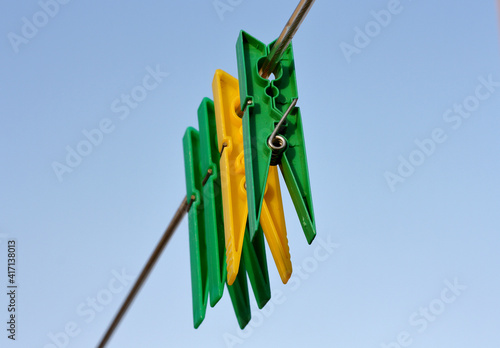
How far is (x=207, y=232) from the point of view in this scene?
13.3ft

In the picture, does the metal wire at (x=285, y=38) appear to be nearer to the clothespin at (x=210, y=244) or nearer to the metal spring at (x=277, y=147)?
the metal spring at (x=277, y=147)

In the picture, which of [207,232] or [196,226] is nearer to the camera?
[207,232]

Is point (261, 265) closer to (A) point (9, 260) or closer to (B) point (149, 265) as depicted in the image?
(B) point (149, 265)

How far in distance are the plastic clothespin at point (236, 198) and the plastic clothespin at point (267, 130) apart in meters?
0.13

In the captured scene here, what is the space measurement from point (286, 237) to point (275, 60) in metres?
0.93

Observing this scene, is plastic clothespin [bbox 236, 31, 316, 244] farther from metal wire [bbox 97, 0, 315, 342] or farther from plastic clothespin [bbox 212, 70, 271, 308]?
plastic clothespin [bbox 212, 70, 271, 308]

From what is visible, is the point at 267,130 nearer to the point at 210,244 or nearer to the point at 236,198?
the point at 236,198

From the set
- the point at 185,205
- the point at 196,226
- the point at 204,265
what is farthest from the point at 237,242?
the point at 185,205

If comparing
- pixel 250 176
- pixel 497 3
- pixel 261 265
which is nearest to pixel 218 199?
pixel 261 265

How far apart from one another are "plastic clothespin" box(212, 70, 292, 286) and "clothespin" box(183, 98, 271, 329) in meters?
0.16

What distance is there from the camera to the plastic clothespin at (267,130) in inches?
132

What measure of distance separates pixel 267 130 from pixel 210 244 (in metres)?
0.80

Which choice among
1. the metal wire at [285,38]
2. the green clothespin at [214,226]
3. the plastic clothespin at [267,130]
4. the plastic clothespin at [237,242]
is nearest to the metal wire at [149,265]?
the green clothespin at [214,226]

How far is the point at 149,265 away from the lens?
469 centimetres
